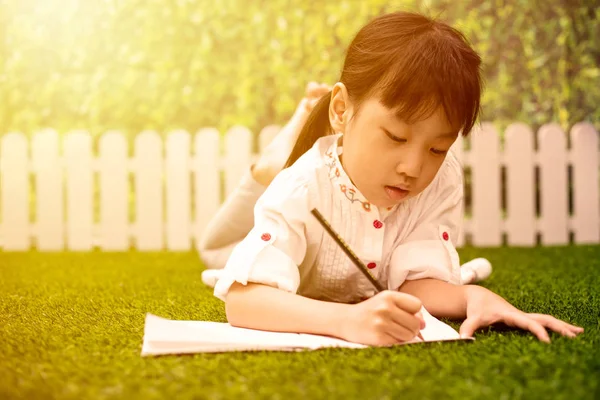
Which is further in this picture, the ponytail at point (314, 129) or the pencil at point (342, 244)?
the ponytail at point (314, 129)

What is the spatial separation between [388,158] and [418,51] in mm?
253

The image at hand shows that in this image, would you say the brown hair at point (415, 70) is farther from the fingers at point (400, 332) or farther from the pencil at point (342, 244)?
the fingers at point (400, 332)

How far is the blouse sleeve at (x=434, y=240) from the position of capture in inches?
74.2

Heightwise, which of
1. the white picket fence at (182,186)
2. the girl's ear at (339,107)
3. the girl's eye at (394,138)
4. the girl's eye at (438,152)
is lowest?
the white picket fence at (182,186)

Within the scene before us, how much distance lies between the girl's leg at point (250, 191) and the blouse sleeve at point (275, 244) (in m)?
0.88

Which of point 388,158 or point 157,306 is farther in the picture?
point 157,306

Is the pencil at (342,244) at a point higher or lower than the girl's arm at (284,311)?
higher

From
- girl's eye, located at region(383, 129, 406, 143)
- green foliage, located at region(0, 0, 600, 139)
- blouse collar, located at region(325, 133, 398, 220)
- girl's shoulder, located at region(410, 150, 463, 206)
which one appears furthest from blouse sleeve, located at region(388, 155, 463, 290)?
green foliage, located at region(0, 0, 600, 139)

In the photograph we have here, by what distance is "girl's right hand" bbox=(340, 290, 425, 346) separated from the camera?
1.43m

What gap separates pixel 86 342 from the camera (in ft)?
5.28

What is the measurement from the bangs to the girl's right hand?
1.36ft

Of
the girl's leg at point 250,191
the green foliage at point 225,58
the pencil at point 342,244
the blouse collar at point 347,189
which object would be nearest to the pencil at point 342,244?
the pencil at point 342,244

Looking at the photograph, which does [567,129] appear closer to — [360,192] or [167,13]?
[167,13]

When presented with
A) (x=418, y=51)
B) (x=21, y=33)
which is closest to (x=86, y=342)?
(x=418, y=51)
